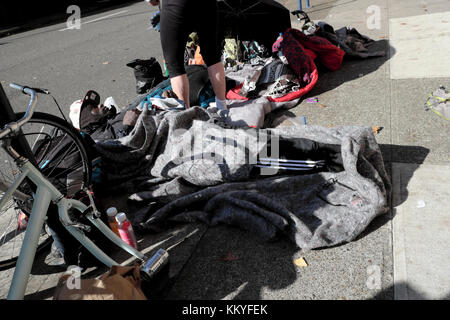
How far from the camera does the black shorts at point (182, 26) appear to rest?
118 inches

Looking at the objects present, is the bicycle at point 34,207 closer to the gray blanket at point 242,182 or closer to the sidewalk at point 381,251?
the sidewalk at point 381,251

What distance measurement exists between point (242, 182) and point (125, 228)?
34.6 inches

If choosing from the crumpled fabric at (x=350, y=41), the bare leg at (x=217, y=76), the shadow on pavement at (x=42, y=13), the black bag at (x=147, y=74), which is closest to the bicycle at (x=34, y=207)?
the bare leg at (x=217, y=76)

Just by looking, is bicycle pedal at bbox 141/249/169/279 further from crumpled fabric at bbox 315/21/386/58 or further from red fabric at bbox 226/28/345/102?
crumpled fabric at bbox 315/21/386/58

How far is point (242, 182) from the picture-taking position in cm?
261

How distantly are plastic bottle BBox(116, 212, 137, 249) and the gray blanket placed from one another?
0.24m

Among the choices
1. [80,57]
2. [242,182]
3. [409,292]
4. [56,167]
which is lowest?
[409,292]

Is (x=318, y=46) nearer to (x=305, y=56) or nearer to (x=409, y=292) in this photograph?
(x=305, y=56)

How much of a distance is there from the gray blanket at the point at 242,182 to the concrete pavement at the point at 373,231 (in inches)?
4.2

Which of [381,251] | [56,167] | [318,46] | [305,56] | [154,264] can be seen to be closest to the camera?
[154,264]

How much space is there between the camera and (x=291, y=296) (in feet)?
6.27

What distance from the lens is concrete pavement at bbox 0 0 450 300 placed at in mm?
1927

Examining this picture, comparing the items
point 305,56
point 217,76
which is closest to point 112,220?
point 217,76
